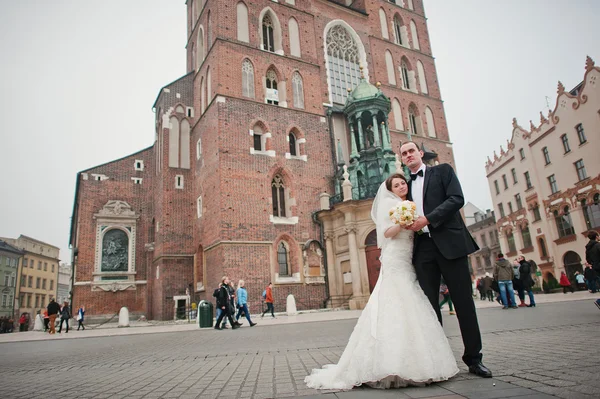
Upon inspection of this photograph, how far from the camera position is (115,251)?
25.9m

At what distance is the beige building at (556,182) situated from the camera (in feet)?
97.3

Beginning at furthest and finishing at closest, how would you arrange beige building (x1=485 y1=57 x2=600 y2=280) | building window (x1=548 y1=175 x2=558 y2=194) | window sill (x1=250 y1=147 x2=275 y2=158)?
building window (x1=548 y1=175 x2=558 y2=194), beige building (x1=485 y1=57 x2=600 y2=280), window sill (x1=250 y1=147 x2=275 y2=158)

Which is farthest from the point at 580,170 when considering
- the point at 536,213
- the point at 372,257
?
the point at 372,257

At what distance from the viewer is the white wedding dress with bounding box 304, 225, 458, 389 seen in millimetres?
3480

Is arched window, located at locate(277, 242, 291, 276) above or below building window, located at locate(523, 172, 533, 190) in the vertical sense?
below

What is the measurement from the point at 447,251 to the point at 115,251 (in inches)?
1010

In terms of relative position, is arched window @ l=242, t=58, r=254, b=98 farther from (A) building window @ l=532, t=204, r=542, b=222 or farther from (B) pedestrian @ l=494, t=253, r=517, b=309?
(A) building window @ l=532, t=204, r=542, b=222

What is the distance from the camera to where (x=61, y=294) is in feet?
292

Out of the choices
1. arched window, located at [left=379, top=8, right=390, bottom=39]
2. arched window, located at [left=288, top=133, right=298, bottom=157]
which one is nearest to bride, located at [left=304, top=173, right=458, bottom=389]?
arched window, located at [left=288, top=133, right=298, bottom=157]

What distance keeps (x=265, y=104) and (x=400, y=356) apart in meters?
20.0

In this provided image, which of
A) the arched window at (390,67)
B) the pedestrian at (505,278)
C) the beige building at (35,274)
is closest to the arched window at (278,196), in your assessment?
the pedestrian at (505,278)

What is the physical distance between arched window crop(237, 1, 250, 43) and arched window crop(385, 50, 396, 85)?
9981 mm

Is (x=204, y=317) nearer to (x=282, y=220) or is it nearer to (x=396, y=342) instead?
(x=282, y=220)

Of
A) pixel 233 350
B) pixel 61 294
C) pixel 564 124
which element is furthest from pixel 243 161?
pixel 61 294
